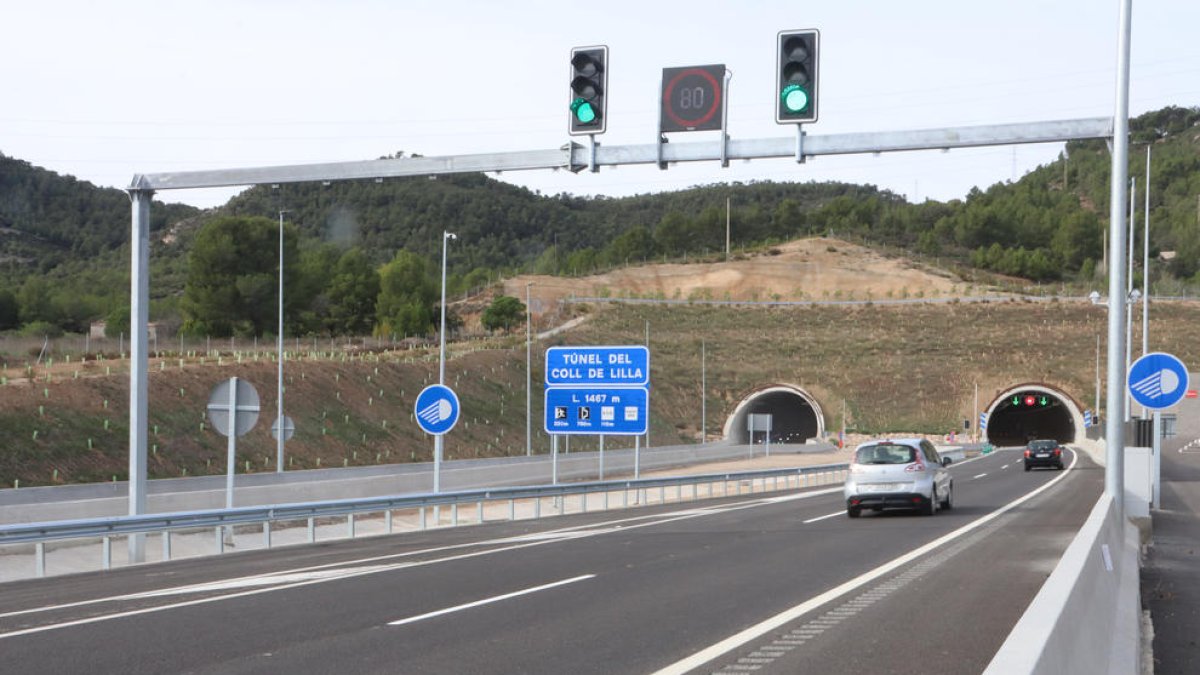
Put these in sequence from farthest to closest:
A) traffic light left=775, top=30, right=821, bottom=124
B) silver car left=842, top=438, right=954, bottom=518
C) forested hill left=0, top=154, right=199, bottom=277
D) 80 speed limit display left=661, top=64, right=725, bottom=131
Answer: forested hill left=0, top=154, right=199, bottom=277
silver car left=842, top=438, right=954, bottom=518
80 speed limit display left=661, top=64, right=725, bottom=131
traffic light left=775, top=30, right=821, bottom=124

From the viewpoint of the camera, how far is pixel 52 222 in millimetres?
156375

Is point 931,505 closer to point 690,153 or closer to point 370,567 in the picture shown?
point 690,153

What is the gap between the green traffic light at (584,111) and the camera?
15375mm

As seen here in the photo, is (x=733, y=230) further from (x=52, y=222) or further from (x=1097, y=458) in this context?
(x=1097, y=458)

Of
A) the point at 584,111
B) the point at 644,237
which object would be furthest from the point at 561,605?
the point at 644,237

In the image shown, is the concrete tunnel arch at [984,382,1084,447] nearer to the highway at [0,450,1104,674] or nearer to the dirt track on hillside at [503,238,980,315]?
the dirt track on hillside at [503,238,980,315]

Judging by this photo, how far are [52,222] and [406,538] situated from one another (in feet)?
488

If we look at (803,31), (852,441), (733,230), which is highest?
(733,230)

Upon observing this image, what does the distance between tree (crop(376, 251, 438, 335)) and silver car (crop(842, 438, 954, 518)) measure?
8086cm

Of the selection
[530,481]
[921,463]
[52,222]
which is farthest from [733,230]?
[921,463]

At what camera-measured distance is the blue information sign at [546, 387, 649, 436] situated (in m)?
36.2

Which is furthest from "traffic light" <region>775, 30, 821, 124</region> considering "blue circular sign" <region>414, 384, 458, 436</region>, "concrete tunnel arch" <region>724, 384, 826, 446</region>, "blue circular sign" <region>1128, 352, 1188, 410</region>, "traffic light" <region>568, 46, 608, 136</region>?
"concrete tunnel arch" <region>724, 384, 826, 446</region>

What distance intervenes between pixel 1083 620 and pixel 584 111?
32.1 feet

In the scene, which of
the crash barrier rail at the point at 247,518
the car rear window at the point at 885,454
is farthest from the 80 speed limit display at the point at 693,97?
the car rear window at the point at 885,454
